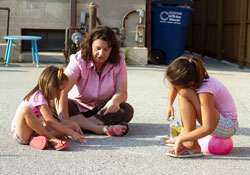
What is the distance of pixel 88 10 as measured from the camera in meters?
10.3

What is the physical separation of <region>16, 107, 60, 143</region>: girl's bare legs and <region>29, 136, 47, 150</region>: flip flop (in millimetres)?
50

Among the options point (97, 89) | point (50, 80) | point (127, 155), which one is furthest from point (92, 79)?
point (127, 155)

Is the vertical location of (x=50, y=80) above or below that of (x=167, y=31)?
below

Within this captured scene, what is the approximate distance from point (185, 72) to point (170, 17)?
742cm

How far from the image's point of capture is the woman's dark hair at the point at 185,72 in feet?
11.1

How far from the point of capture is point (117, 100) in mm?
4312

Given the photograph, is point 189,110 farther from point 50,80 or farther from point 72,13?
point 72,13

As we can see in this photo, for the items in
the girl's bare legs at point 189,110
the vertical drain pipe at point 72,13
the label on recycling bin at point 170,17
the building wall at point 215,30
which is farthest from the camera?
the building wall at point 215,30

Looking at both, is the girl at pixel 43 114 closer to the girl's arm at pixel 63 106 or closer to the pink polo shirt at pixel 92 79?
the girl's arm at pixel 63 106

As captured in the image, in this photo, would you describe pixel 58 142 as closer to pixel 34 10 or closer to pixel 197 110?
pixel 197 110

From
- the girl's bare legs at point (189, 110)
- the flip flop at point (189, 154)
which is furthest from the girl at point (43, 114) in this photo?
the girl's bare legs at point (189, 110)

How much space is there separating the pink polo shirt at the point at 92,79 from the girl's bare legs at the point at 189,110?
1.00m

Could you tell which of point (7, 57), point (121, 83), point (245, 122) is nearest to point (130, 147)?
point (121, 83)

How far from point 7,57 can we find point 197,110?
6.51 meters
